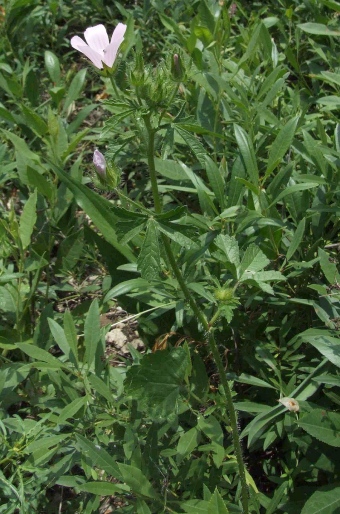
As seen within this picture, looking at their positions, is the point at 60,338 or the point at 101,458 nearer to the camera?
the point at 101,458

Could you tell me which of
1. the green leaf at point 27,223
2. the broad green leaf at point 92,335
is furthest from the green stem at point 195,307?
the green leaf at point 27,223

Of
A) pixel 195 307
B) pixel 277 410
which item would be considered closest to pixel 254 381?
pixel 277 410

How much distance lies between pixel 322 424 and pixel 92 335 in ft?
2.32

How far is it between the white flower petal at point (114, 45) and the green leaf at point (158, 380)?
0.70 m

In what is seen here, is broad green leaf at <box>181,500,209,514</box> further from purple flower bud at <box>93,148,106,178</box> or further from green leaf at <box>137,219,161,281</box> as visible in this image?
purple flower bud at <box>93,148,106,178</box>

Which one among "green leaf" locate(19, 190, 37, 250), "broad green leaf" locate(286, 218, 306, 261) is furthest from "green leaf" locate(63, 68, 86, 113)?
"broad green leaf" locate(286, 218, 306, 261)

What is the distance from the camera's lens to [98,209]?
223cm

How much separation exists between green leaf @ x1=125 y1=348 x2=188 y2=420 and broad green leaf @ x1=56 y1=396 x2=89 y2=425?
0.80ft

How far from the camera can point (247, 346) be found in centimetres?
200

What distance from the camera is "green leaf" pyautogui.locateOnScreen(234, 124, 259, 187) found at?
1973mm

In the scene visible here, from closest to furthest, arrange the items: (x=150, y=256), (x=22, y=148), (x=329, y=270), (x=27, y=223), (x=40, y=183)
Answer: (x=150, y=256) < (x=329, y=270) < (x=27, y=223) < (x=40, y=183) < (x=22, y=148)

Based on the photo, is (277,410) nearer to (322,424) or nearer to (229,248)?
(322,424)

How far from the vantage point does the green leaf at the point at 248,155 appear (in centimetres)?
197

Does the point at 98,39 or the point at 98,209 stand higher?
the point at 98,39
